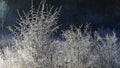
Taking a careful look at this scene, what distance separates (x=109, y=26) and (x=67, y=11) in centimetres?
195

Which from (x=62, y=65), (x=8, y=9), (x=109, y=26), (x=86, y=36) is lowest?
(x=62, y=65)

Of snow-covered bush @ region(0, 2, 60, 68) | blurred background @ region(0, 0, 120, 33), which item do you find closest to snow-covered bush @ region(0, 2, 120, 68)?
snow-covered bush @ region(0, 2, 60, 68)

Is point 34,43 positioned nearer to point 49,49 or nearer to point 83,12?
point 49,49

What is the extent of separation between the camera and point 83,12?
15305 mm

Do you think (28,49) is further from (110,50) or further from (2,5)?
(2,5)

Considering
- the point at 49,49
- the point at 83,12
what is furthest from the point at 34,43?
the point at 83,12

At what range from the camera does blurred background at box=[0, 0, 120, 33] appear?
14547 mm

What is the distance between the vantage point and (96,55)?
8.91m

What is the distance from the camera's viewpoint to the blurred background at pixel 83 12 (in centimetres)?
1455

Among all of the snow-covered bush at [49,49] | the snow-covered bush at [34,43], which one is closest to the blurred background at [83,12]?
the snow-covered bush at [49,49]

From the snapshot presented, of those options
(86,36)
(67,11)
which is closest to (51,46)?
(86,36)

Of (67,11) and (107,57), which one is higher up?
(67,11)

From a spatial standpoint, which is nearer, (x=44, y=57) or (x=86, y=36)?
(x=44, y=57)

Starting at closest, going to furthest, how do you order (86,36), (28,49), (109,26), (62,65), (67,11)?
1. (28,49)
2. (62,65)
3. (86,36)
4. (109,26)
5. (67,11)
